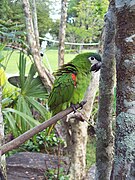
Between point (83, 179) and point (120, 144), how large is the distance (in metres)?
1.53

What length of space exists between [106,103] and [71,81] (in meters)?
0.27

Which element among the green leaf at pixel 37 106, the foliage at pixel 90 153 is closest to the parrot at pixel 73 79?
the green leaf at pixel 37 106

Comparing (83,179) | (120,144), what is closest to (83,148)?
(83,179)

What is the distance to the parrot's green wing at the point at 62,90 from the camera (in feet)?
3.13

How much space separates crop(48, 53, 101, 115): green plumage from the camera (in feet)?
3.15


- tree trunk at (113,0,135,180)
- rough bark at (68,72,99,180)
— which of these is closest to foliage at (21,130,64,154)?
rough bark at (68,72,99,180)

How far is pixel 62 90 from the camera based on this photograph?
0.97 m

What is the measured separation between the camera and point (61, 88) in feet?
3.20

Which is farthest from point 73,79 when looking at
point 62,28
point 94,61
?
point 62,28

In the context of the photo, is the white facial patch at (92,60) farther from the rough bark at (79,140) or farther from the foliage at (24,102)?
the rough bark at (79,140)

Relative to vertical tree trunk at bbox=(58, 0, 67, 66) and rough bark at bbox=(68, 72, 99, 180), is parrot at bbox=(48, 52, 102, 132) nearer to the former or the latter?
rough bark at bbox=(68, 72, 99, 180)

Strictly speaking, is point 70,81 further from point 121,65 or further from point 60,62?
point 60,62

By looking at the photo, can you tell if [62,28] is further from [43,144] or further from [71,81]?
[43,144]

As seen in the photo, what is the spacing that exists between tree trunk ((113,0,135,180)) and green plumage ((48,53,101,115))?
0.47m
